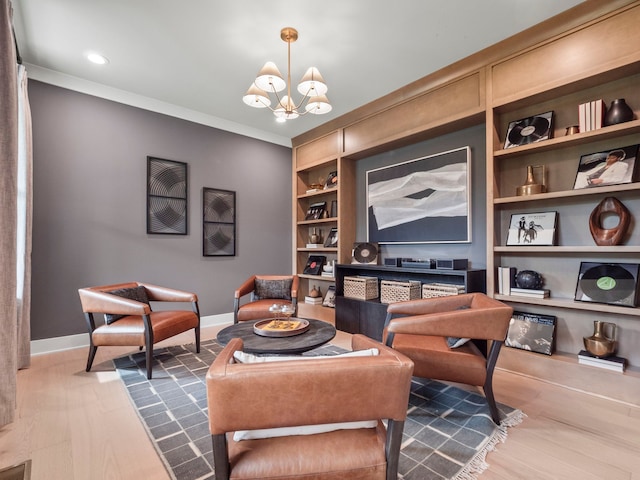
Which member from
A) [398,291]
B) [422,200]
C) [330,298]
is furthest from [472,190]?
[330,298]

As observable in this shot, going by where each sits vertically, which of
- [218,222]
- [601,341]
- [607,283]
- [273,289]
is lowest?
[601,341]

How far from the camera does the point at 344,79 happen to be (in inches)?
125

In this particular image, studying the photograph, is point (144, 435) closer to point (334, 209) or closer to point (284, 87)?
point (284, 87)

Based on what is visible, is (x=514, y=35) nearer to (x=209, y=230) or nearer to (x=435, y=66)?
(x=435, y=66)

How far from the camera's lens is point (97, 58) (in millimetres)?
2838

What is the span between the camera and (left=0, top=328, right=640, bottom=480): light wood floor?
1469mm

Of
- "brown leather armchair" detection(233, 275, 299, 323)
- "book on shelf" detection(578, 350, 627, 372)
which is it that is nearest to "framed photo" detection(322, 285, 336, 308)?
"brown leather armchair" detection(233, 275, 299, 323)

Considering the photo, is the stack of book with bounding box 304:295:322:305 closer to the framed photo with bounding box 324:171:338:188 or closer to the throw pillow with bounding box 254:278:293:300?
the throw pillow with bounding box 254:278:293:300

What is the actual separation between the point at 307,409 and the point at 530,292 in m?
2.41

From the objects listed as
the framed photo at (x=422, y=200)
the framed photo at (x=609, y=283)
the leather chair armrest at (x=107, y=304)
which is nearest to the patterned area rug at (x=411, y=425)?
the leather chair armrest at (x=107, y=304)

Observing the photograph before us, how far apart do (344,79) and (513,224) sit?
7.12 ft

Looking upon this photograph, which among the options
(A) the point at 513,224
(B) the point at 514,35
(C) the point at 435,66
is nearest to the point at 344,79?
(C) the point at 435,66

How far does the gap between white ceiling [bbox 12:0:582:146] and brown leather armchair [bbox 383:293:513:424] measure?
2.14 m

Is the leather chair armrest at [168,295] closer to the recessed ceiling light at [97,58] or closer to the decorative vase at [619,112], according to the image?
the recessed ceiling light at [97,58]
